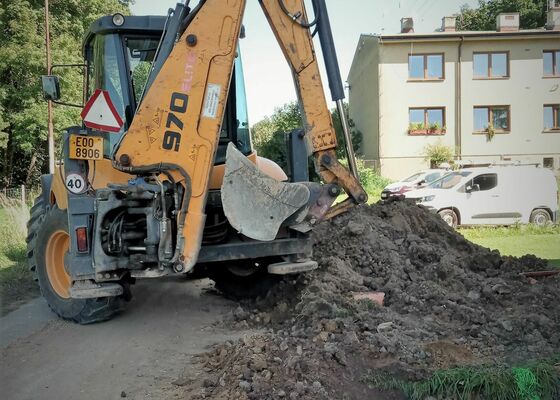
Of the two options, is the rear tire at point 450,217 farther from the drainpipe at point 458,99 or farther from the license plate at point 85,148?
the drainpipe at point 458,99

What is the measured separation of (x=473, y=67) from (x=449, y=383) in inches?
1112

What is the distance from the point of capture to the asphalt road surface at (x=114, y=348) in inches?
167

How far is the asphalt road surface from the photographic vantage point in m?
4.23

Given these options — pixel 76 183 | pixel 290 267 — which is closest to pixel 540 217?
pixel 290 267

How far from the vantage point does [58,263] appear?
20.9 ft

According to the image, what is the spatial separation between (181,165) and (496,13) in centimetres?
4763

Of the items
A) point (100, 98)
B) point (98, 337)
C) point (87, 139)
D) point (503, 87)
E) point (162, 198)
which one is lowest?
point (98, 337)

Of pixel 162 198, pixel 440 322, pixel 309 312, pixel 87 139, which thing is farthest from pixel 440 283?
pixel 87 139

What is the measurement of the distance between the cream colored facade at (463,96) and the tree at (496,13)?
14841mm

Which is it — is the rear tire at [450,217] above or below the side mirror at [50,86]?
below

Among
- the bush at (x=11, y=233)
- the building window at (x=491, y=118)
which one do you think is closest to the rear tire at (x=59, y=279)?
the bush at (x=11, y=233)

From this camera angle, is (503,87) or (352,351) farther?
(503,87)

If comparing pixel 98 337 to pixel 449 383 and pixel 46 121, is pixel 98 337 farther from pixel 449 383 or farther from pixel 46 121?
pixel 46 121

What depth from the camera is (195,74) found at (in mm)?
5039
